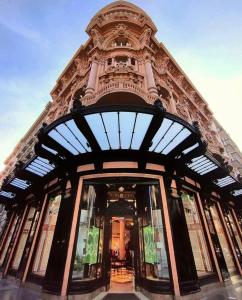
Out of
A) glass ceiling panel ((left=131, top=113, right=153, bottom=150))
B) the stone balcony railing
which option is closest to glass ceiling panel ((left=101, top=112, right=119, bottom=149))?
glass ceiling panel ((left=131, top=113, right=153, bottom=150))

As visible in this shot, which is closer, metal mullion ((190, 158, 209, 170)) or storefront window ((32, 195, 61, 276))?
storefront window ((32, 195, 61, 276))

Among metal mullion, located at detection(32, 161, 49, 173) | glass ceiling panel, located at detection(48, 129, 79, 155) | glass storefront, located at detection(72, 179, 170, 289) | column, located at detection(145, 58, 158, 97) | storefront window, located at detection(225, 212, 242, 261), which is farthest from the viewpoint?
column, located at detection(145, 58, 158, 97)

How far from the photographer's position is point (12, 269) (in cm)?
953

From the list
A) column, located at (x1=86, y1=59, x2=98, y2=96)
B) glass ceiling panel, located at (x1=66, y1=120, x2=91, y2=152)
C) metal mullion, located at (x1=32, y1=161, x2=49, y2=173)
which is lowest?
glass ceiling panel, located at (x1=66, y1=120, x2=91, y2=152)

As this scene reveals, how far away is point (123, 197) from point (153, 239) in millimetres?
2144

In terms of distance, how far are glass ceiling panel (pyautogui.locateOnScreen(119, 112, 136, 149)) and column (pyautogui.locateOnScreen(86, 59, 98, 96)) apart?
189 inches

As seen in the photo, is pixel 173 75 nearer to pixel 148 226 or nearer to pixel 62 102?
pixel 62 102

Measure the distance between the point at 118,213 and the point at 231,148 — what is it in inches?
1383

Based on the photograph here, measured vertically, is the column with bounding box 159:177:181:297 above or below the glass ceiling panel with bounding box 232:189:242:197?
below

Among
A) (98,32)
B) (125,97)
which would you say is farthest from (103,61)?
(125,97)

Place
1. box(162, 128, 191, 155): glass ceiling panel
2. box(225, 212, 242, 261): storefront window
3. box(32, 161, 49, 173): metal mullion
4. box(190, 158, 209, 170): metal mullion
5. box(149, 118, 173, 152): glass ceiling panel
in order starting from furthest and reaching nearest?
1. box(225, 212, 242, 261): storefront window
2. box(32, 161, 49, 173): metal mullion
3. box(190, 158, 209, 170): metal mullion
4. box(162, 128, 191, 155): glass ceiling panel
5. box(149, 118, 173, 152): glass ceiling panel

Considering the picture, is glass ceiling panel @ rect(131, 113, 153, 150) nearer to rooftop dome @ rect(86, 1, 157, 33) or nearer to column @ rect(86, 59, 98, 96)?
column @ rect(86, 59, 98, 96)

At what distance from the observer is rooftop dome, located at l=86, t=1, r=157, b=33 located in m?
13.8

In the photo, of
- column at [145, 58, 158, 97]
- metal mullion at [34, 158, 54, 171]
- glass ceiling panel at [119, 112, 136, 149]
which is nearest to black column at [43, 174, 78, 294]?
→ metal mullion at [34, 158, 54, 171]
